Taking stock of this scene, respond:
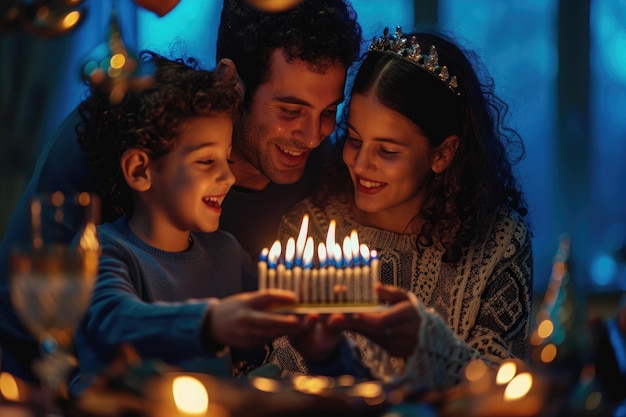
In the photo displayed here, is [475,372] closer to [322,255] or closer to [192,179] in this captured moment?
[322,255]

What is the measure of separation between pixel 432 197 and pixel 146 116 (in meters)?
1.12

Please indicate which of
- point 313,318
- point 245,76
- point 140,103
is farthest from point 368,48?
point 313,318

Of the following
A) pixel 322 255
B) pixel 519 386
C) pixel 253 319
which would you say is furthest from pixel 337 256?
pixel 519 386

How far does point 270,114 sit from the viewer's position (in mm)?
3459

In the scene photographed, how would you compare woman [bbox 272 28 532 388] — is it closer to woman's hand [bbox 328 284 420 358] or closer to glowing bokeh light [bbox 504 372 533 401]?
woman's hand [bbox 328 284 420 358]

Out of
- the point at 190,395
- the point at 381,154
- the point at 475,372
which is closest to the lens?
the point at 190,395

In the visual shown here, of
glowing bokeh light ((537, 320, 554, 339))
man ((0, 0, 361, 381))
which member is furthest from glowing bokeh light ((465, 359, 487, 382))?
man ((0, 0, 361, 381))

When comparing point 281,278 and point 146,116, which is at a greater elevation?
point 146,116

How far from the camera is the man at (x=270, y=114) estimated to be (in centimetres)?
326

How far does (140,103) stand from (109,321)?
0.73 meters

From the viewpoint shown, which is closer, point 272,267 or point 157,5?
point 272,267

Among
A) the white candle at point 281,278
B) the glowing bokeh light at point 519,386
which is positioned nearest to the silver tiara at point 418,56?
the white candle at point 281,278

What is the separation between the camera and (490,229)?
11.2 ft

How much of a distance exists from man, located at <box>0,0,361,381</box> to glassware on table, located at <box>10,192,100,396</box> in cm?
117
